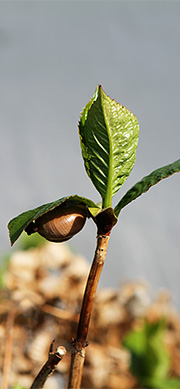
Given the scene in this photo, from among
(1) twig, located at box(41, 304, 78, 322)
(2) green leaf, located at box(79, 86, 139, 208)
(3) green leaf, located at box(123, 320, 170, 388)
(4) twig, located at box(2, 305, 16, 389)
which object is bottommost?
(3) green leaf, located at box(123, 320, 170, 388)

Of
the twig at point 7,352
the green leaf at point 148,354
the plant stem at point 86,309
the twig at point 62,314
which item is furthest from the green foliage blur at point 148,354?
the plant stem at point 86,309

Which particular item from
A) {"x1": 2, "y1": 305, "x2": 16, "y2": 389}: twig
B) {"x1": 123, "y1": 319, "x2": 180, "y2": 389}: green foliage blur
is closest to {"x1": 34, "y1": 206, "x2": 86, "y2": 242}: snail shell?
{"x1": 2, "y1": 305, "x2": 16, "y2": 389}: twig

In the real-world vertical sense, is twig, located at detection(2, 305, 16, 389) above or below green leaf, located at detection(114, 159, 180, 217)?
below

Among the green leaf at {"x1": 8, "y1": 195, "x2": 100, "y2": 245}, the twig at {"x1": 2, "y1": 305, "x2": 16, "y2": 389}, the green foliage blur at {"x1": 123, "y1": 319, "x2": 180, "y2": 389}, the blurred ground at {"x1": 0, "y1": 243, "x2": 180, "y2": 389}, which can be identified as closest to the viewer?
the green leaf at {"x1": 8, "y1": 195, "x2": 100, "y2": 245}

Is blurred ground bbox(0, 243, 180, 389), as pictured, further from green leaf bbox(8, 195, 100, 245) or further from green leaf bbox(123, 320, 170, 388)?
green leaf bbox(8, 195, 100, 245)

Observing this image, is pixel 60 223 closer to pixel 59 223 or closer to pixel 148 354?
pixel 59 223

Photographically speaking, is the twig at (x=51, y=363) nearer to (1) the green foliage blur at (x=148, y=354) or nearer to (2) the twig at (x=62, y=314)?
(2) the twig at (x=62, y=314)
